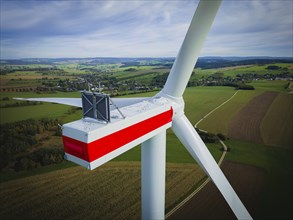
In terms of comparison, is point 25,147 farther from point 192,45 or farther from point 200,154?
point 192,45

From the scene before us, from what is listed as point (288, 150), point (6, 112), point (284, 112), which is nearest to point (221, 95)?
point (284, 112)

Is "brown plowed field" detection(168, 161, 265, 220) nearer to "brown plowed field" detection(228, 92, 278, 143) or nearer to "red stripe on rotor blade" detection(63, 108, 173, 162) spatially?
"brown plowed field" detection(228, 92, 278, 143)

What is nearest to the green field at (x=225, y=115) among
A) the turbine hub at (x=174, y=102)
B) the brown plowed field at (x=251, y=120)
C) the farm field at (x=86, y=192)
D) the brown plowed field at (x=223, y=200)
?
the brown plowed field at (x=251, y=120)

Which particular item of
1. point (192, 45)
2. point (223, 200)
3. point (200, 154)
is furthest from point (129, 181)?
point (192, 45)

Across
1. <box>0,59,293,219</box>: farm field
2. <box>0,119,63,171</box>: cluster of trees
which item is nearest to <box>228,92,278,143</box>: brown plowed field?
<box>0,59,293,219</box>: farm field

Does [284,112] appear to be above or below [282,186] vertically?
above

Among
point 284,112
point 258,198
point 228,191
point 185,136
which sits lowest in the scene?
point 258,198

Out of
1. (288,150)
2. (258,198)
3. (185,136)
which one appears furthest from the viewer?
(288,150)

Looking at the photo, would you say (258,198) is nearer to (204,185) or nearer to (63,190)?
(204,185)
